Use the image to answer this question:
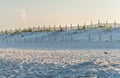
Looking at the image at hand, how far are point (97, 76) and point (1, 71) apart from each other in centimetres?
405

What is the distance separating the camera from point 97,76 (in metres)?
9.94

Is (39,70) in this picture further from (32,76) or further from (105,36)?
(105,36)

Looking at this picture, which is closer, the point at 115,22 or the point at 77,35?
the point at 77,35

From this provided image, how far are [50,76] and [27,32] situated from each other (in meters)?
69.1

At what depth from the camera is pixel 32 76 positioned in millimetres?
10758

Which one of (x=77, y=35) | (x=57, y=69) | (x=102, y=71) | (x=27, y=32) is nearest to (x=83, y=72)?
(x=102, y=71)

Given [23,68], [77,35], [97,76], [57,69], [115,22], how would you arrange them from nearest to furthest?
[97,76] < [57,69] < [23,68] < [77,35] < [115,22]

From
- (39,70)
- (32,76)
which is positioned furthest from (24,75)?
(39,70)

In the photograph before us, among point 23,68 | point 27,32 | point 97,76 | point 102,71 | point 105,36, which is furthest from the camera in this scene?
point 27,32

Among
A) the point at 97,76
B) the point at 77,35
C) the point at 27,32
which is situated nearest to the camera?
the point at 97,76

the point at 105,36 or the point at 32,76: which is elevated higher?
the point at 32,76

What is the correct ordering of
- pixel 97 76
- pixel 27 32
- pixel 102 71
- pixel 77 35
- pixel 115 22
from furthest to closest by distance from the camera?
pixel 27 32 < pixel 115 22 < pixel 77 35 < pixel 102 71 < pixel 97 76

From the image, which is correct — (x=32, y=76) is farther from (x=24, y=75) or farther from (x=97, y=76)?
(x=97, y=76)

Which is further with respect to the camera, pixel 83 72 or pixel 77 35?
pixel 77 35
